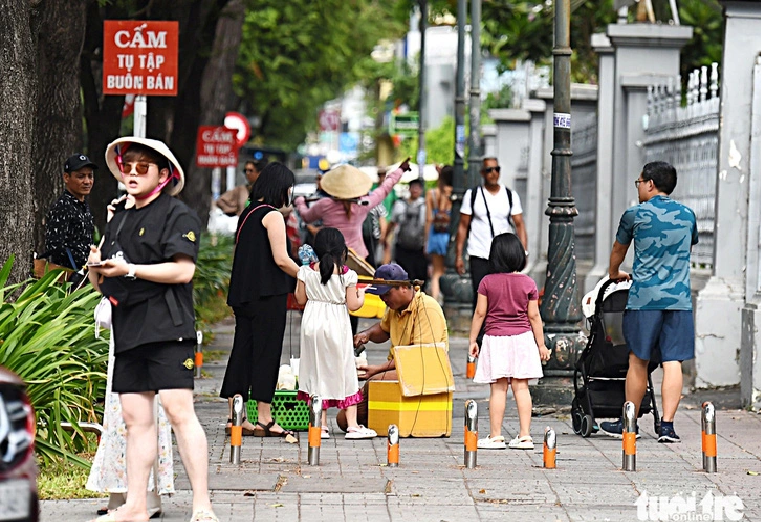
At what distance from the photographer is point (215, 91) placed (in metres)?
26.3

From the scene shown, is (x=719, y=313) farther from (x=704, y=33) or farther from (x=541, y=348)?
(x=704, y=33)

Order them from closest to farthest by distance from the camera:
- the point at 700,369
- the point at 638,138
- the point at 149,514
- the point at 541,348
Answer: the point at 149,514 → the point at 541,348 → the point at 700,369 → the point at 638,138

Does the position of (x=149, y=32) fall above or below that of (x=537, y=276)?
above

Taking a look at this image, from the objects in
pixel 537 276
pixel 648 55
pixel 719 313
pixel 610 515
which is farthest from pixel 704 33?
pixel 610 515

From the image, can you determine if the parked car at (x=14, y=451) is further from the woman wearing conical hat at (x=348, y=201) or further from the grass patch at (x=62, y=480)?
the woman wearing conical hat at (x=348, y=201)

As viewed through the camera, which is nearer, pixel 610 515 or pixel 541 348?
pixel 610 515

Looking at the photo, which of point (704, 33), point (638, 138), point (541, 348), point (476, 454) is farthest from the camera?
point (704, 33)

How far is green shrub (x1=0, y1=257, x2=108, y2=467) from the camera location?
848 cm

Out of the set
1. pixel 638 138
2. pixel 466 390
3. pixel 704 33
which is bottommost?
pixel 466 390

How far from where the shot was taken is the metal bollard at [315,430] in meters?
8.82

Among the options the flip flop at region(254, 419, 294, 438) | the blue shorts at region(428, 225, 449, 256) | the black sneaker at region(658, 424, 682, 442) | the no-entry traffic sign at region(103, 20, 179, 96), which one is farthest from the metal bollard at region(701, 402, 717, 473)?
the blue shorts at region(428, 225, 449, 256)

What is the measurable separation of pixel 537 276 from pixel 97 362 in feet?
43.0

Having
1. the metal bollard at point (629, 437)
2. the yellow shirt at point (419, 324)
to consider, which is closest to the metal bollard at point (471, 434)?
the metal bollard at point (629, 437)

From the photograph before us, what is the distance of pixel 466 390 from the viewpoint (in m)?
13.4
